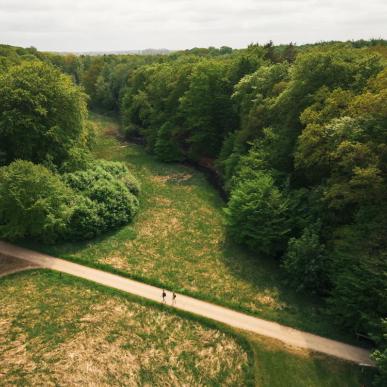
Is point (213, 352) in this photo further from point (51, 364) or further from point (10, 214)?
point (10, 214)

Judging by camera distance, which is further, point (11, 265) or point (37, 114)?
point (37, 114)

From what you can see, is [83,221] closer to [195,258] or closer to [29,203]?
[29,203]

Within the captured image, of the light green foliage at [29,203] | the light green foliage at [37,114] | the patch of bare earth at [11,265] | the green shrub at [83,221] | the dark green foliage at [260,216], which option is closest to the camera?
the patch of bare earth at [11,265]

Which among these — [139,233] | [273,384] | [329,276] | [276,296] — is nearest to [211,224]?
[139,233]

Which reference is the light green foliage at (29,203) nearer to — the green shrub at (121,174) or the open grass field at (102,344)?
the open grass field at (102,344)

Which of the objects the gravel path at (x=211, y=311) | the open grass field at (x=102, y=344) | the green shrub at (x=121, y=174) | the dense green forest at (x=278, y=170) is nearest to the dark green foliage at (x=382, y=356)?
the dense green forest at (x=278, y=170)

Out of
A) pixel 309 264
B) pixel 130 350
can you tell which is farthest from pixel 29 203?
pixel 309 264
